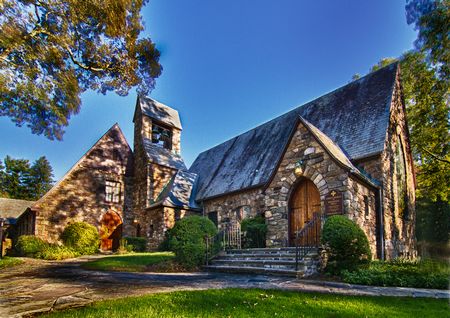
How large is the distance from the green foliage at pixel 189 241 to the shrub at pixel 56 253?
8024 millimetres

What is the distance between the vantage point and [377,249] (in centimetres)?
1153

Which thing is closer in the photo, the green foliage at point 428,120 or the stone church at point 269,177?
the stone church at point 269,177

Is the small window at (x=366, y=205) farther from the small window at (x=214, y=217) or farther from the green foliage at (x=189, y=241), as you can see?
the small window at (x=214, y=217)

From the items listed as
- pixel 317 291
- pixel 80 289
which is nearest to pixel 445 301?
pixel 317 291

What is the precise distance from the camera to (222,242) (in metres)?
12.0

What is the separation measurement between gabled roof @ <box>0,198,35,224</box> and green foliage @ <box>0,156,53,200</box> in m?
17.5

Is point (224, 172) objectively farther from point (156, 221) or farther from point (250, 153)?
point (156, 221)

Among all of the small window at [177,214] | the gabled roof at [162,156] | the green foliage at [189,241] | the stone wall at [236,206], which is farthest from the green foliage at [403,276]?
the gabled roof at [162,156]

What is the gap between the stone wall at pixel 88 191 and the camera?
18.1m

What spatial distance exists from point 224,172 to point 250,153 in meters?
2.17

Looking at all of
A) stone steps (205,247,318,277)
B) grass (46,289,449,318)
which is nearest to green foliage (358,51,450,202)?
stone steps (205,247,318,277)

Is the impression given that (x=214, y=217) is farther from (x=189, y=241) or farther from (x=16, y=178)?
(x=16, y=178)

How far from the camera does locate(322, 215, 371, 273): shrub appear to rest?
26.8ft

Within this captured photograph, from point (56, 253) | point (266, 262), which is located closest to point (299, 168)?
point (266, 262)
